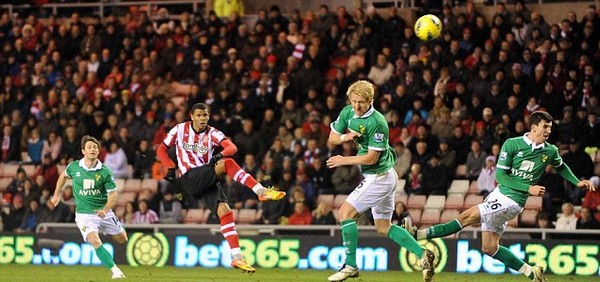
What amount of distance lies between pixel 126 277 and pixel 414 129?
24.6 feet

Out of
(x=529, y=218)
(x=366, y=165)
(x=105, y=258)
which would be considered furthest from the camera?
(x=529, y=218)

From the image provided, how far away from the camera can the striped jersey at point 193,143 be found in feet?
52.2

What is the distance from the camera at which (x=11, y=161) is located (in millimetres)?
26797

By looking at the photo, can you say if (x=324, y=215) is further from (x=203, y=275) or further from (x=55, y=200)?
(x=55, y=200)

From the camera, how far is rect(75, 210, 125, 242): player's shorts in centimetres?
1725

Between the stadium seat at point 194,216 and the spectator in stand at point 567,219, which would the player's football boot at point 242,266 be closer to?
the spectator in stand at point 567,219

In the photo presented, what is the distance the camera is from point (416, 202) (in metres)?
22.1

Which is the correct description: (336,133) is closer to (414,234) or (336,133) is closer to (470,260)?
(414,234)

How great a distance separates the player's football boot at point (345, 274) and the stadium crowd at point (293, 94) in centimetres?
700

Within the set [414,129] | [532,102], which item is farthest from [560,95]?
[414,129]

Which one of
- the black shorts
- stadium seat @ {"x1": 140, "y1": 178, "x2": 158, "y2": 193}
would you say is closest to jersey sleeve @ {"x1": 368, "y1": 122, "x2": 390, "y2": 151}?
the black shorts

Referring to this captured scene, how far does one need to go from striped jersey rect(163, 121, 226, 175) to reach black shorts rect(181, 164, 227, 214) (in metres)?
0.09

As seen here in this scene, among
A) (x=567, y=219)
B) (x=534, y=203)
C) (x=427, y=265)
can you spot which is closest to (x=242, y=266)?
(x=427, y=265)

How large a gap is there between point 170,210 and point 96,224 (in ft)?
20.5
